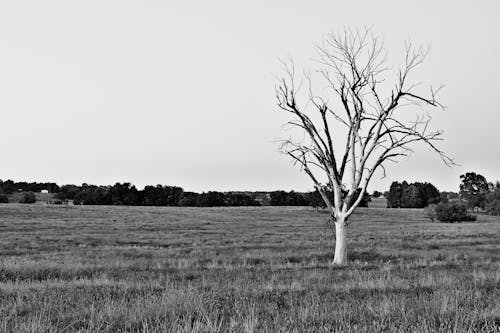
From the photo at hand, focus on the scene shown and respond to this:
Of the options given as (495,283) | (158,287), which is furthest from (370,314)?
(495,283)

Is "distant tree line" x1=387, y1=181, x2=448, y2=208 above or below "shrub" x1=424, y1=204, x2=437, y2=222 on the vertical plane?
above

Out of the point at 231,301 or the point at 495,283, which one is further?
the point at 495,283

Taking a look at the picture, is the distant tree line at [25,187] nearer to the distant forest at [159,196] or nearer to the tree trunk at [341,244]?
the distant forest at [159,196]

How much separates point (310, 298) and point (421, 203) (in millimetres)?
127016

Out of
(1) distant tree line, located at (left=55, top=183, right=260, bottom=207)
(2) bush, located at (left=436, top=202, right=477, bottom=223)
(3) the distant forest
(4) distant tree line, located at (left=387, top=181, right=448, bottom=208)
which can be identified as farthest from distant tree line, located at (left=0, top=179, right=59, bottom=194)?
(2) bush, located at (left=436, top=202, right=477, bottom=223)

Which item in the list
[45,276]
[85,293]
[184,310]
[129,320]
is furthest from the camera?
[45,276]

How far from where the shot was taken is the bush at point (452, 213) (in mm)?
75562

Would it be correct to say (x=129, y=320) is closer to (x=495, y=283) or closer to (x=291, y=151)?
(x=495, y=283)

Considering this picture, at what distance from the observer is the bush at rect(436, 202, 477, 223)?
2975 inches

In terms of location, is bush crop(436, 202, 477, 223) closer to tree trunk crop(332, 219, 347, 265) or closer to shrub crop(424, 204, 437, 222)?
shrub crop(424, 204, 437, 222)

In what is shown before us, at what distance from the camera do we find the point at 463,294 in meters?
8.32

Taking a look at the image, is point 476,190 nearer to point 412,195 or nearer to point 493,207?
point 412,195

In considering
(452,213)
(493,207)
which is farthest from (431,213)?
(493,207)

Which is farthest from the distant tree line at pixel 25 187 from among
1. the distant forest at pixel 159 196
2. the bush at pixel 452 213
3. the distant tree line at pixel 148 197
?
the bush at pixel 452 213
